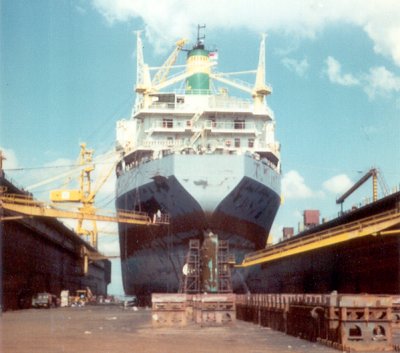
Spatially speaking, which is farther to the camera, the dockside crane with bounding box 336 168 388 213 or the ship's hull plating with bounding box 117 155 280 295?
the dockside crane with bounding box 336 168 388 213

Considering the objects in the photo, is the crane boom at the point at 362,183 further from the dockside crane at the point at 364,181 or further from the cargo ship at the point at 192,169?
the cargo ship at the point at 192,169

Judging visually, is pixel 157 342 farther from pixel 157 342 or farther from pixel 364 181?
pixel 364 181

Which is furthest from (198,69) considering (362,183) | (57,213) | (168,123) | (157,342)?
(157,342)

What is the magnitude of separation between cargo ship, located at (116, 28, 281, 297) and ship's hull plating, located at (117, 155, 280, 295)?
0.21 feet

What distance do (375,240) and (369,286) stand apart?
233cm

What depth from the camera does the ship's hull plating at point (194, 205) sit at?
39062 millimetres

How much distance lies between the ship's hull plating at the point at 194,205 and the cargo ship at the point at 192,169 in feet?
0.21

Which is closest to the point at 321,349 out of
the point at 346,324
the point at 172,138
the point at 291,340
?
the point at 346,324

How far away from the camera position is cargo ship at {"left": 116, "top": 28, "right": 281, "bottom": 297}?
39.4 meters

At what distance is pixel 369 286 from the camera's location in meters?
33.5

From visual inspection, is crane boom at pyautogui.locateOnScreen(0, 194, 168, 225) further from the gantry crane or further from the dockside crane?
the dockside crane

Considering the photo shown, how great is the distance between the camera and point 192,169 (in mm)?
39250

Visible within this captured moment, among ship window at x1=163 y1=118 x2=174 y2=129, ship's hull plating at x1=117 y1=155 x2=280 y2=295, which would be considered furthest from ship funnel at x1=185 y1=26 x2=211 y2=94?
ship's hull plating at x1=117 y1=155 x2=280 y2=295

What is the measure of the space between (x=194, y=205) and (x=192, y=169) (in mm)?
2143
